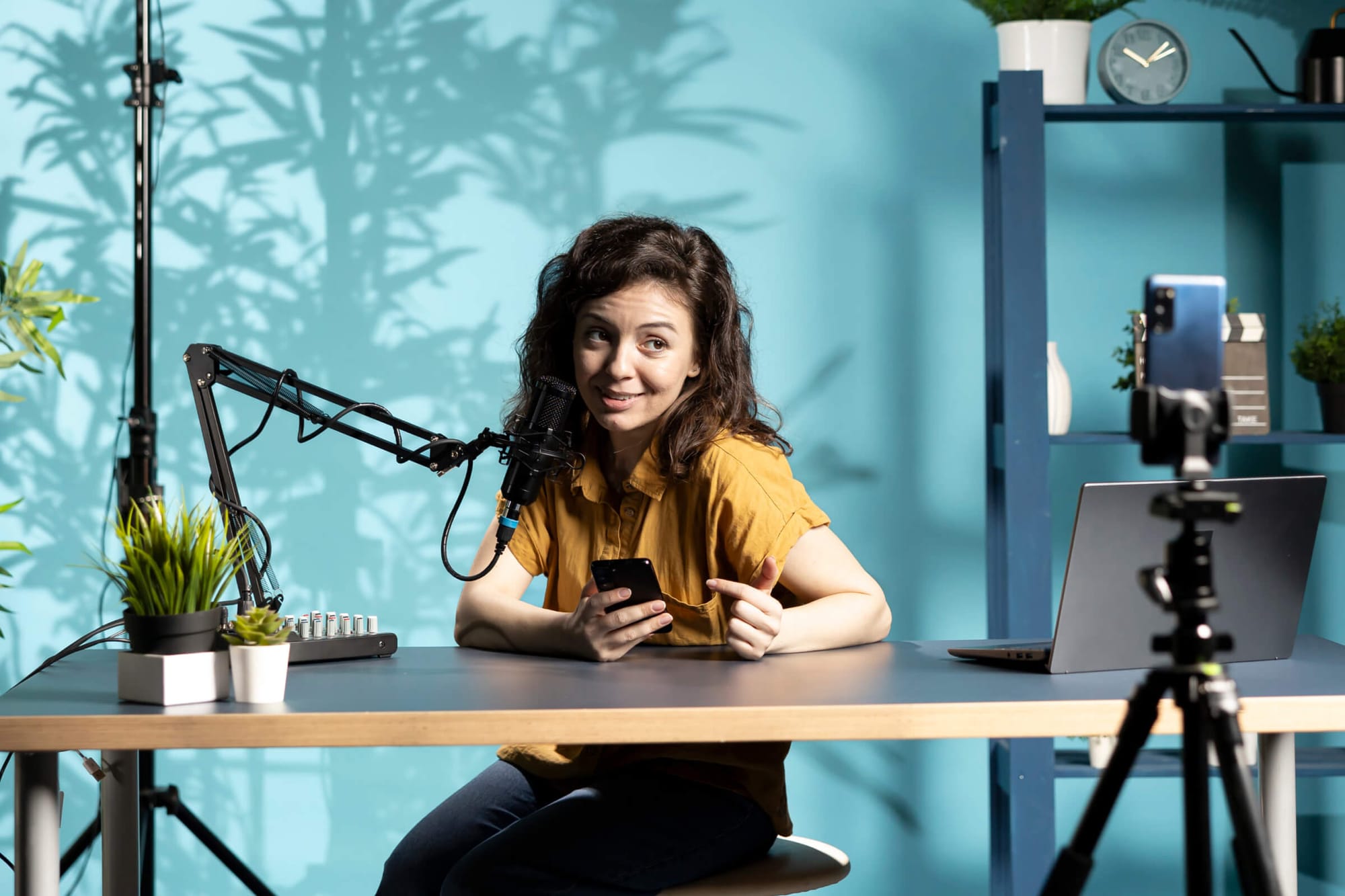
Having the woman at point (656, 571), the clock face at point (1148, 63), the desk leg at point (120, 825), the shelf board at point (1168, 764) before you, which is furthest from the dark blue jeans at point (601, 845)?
the clock face at point (1148, 63)

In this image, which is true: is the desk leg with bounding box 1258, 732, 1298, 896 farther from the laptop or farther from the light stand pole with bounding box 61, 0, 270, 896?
the light stand pole with bounding box 61, 0, 270, 896

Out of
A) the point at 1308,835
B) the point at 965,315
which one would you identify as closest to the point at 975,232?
the point at 965,315

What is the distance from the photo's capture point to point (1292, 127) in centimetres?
285

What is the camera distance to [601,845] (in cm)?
149

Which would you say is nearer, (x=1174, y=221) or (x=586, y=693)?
(x=586, y=693)

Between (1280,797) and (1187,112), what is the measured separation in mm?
1451

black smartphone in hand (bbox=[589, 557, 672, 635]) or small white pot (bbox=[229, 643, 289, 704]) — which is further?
black smartphone in hand (bbox=[589, 557, 672, 635])

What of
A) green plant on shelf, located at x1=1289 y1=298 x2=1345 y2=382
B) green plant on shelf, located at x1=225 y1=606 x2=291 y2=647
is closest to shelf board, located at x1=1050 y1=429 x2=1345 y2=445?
green plant on shelf, located at x1=1289 y1=298 x2=1345 y2=382

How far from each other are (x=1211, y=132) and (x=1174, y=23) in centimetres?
26

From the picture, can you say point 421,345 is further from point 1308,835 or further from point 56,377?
point 1308,835

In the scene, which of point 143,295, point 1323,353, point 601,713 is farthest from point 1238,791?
point 143,295

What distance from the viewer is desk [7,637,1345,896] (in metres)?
1.30

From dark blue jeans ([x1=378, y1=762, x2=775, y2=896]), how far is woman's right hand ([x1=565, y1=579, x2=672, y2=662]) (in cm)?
16

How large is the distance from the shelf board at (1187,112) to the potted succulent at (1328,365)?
426 mm
